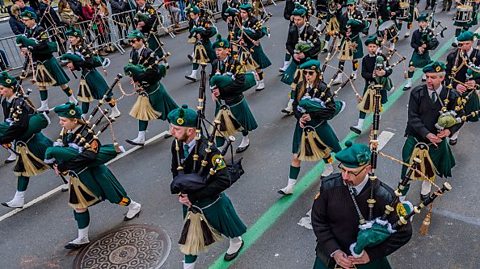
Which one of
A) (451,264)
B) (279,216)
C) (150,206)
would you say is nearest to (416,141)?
(451,264)

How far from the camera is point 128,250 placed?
5715mm

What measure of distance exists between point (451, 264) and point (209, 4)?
1378cm

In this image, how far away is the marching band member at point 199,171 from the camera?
179 inches

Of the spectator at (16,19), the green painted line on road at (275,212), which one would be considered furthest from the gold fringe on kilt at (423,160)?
the spectator at (16,19)

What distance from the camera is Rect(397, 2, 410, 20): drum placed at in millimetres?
13156

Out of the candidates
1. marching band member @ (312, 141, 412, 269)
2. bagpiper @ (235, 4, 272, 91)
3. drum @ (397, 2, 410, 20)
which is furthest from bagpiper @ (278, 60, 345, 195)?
drum @ (397, 2, 410, 20)

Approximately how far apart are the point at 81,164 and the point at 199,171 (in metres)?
1.66

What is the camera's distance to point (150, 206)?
6551 millimetres

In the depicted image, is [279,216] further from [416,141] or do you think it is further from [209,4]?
[209,4]

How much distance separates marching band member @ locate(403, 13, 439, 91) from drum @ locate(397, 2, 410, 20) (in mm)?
3273

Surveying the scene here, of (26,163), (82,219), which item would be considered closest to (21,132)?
(26,163)

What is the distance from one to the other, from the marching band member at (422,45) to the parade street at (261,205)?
75 centimetres

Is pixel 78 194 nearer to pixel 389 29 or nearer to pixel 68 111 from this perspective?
pixel 68 111

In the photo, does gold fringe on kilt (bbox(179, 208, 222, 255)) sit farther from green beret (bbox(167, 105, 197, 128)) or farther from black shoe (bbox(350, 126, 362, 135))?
black shoe (bbox(350, 126, 362, 135))
